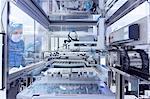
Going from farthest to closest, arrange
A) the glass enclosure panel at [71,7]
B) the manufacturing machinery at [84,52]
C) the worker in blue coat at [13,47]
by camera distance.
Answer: the glass enclosure panel at [71,7]
the worker in blue coat at [13,47]
the manufacturing machinery at [84,52]

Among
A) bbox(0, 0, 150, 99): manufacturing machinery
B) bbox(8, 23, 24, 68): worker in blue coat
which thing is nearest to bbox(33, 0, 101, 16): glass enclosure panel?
bbox(0, 0, 150, 99): manufacturing machinery

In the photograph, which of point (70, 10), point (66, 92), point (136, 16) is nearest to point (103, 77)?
point (66, 92)

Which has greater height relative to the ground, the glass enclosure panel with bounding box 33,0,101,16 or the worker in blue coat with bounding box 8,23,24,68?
the glass enclosure panel with bounding box 33,0,101,16

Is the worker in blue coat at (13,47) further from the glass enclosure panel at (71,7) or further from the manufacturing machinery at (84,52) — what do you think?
the glass enclosure panel at (71,7)

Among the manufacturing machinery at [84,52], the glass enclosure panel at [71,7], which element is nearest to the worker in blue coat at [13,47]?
the manufacturing machinery at [84,52]

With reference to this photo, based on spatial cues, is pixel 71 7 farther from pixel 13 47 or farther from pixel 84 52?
pixel 13 47

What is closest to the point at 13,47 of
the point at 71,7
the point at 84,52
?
the point at 84,52

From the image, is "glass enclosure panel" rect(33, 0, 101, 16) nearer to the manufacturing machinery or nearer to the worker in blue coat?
the manufacturing machinery

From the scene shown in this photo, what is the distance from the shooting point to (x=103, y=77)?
2547 millimetres

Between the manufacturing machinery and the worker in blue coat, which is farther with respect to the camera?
the worker in blue coat

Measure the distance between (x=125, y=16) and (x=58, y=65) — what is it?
6.17ft

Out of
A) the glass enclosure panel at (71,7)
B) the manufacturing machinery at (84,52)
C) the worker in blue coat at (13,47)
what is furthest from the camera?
the glass enclosure panel at (71,7)

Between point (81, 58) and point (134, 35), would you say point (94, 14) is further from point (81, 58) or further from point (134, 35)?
point (134, 35)

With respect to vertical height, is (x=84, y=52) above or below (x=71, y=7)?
below
